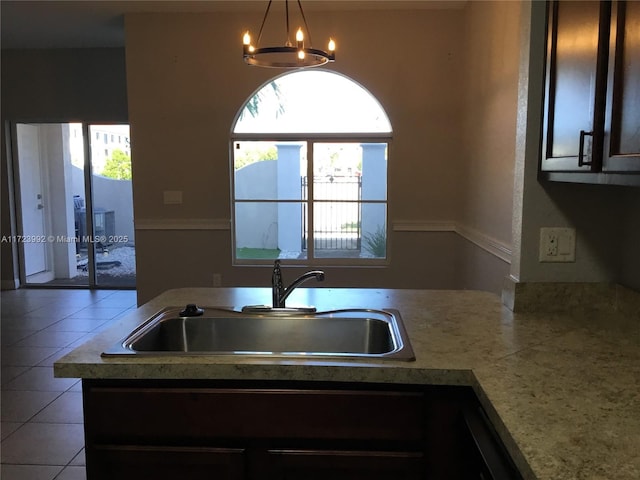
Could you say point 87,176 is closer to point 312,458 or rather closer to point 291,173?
point 291,173

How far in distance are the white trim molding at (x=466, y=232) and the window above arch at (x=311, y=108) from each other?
92 cm

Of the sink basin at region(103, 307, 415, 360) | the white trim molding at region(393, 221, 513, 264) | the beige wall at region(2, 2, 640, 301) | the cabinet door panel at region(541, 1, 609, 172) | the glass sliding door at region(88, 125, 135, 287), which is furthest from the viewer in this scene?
the glass sliding door at region(88, 125, 135, 287)

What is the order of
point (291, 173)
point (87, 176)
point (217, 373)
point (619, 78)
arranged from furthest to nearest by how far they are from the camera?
1. point (87, 176)
2. point (291, 173)
3. point (217, 373)
4. point (619, 78)

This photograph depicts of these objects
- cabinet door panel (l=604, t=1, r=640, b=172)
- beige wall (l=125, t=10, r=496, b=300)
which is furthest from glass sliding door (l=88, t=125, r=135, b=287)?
cabinet door panel (l=604, t=1, r=640, b=172)

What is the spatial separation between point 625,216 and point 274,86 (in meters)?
3.89

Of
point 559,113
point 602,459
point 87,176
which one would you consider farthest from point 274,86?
point 602,459

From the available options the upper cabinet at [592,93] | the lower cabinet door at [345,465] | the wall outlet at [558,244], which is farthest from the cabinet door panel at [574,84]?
the lower cabinet door at [345,465]

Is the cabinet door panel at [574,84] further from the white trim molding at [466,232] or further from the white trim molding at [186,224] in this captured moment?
the white trim molding at [186,224]

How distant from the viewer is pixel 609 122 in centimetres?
130

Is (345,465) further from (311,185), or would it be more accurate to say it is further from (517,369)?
(311,185)

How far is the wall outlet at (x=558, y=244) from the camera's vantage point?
1913 millimetres

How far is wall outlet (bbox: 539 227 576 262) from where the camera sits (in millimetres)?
1913

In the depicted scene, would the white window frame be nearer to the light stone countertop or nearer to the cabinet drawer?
the light stone countertop

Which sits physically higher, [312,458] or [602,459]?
[602,459]
